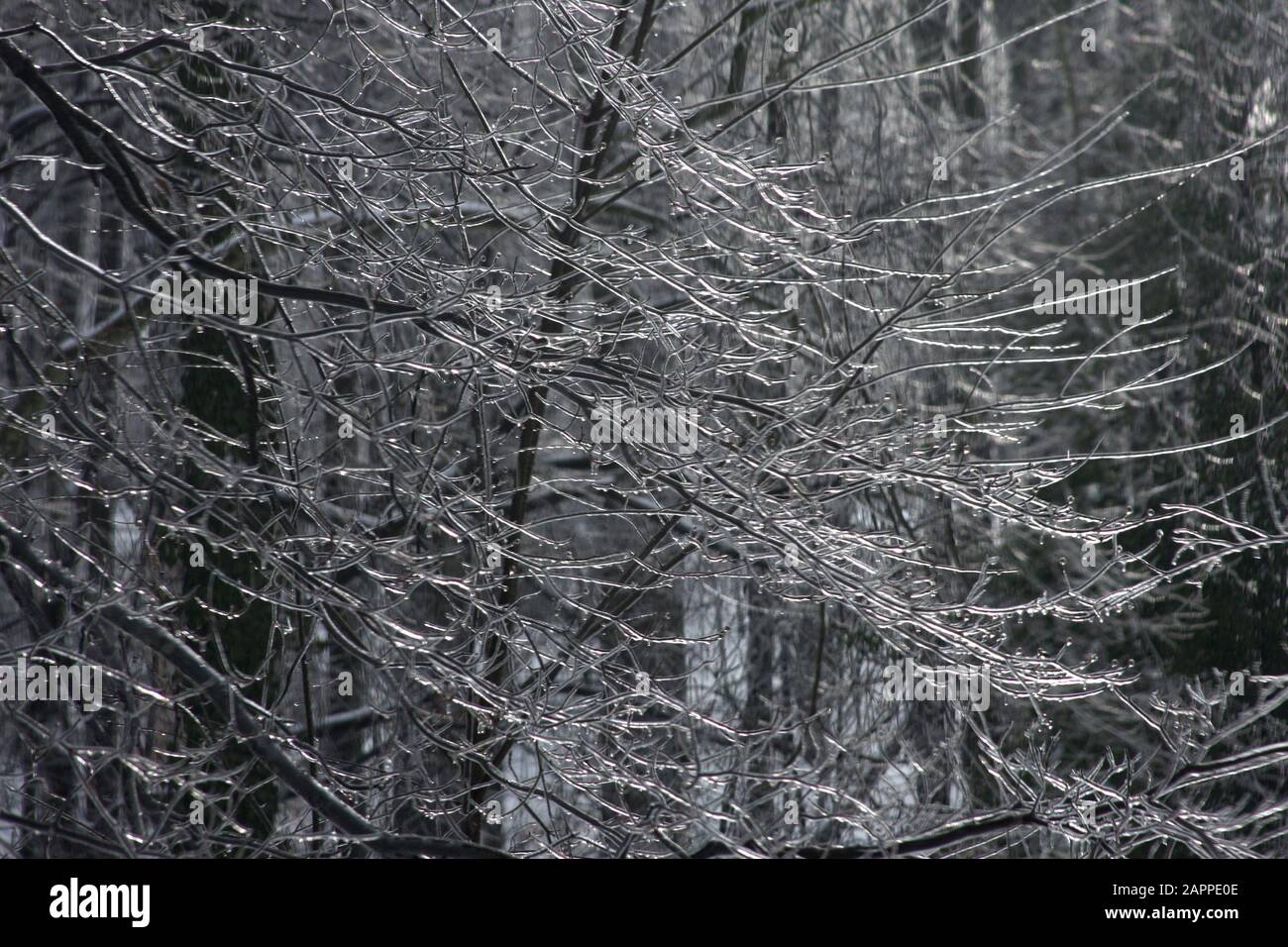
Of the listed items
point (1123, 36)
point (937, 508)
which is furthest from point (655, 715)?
point (1123, 36)

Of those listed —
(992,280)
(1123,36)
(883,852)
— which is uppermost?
(1123,36)

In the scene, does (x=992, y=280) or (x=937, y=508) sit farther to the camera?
(x=992, y=280)

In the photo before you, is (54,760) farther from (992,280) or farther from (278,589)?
(992,280)

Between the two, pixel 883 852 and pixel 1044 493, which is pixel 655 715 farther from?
pixel 1044 493

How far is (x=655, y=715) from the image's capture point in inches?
208

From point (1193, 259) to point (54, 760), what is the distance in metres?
8.25
